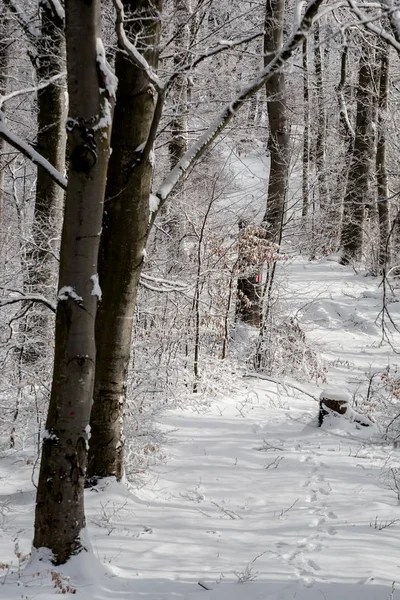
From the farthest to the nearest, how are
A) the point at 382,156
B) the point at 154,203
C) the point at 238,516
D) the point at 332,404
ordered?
the point at 382,156
the point at 332,404
the point at 238,516
the point at 154,203

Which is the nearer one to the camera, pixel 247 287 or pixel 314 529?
pixel 314 529

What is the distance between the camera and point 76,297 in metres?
3.33

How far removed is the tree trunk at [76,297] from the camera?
10.5 feet

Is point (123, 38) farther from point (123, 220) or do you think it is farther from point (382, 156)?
point (382, 156)

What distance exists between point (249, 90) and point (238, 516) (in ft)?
10.9

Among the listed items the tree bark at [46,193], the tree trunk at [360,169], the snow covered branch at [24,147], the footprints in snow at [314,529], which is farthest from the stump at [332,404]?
the tree trunk at [360,169]

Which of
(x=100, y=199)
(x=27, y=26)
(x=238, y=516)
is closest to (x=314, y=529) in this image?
(x=238, y=516)

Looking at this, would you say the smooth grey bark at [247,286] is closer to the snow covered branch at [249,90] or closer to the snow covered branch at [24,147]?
the snow covered branch at [249,90]

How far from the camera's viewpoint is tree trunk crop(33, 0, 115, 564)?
10.5ft

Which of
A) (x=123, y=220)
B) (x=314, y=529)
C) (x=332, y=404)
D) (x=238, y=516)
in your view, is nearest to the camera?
(x=314, y=529)

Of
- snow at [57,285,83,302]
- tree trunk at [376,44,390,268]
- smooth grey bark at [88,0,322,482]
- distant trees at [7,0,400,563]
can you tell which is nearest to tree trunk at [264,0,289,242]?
distant trees at [7,0,400,563]

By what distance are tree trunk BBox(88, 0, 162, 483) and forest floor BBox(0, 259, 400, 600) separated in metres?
0.88

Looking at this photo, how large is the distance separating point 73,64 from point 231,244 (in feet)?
18.9

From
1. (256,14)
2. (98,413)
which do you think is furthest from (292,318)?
(256,14)
